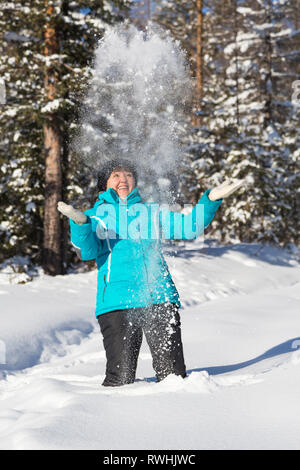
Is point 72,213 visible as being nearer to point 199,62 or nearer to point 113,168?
point 113,168

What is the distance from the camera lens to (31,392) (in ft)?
11.8

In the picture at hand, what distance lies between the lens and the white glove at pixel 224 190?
3.32 metres

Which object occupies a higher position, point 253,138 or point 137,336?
point 253,138

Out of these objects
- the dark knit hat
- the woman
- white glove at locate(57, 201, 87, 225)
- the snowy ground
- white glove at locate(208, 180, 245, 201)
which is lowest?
the snowy ground

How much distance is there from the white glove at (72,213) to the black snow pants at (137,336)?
2.36 ft

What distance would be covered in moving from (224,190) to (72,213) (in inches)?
40.9

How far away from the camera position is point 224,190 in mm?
3352

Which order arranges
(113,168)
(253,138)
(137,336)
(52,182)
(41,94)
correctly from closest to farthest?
(137,336) → (113,168) → (41,94) → (52,182) → (253,138)

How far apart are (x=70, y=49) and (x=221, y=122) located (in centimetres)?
653

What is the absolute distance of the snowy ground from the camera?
2.47 metres

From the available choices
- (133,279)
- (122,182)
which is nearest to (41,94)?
(122,182)

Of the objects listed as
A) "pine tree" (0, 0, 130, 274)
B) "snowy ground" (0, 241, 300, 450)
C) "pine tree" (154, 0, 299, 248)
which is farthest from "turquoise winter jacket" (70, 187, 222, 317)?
"pine tree" (154, 0, 299, 248)

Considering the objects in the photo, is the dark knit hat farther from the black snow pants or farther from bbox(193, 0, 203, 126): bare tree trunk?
bbox(193, 0, 203, 126): bare tree trunk
